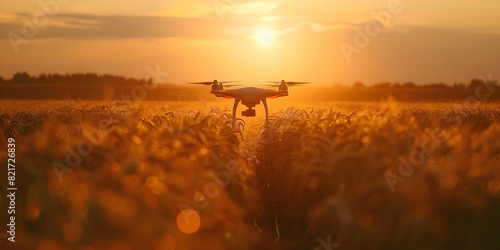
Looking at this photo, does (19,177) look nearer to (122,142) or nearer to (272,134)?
(122,142)

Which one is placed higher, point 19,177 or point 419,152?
point 419,152

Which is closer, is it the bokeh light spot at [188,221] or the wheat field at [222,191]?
the wheat field at [222,191]

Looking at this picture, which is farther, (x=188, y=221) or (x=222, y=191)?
(x=222, y=191)

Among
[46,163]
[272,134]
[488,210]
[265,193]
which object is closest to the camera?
[488,210]

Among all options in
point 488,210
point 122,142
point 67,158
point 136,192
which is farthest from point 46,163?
point 488,210

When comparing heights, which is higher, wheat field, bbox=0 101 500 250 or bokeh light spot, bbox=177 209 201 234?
wheat field, bbox=0 101 500 250

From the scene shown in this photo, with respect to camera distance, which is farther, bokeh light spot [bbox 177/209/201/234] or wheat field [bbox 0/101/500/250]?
bokeh light spot [bbox 177/209/201/234]

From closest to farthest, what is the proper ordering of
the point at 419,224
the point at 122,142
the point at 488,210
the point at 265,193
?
the point at 419,224, the point at 488,210, the point at 122,142, the point at 265,193

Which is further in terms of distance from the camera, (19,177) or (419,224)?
(19,177)

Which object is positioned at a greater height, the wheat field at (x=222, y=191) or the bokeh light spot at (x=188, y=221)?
the wheat field at (x=222, y=191)
